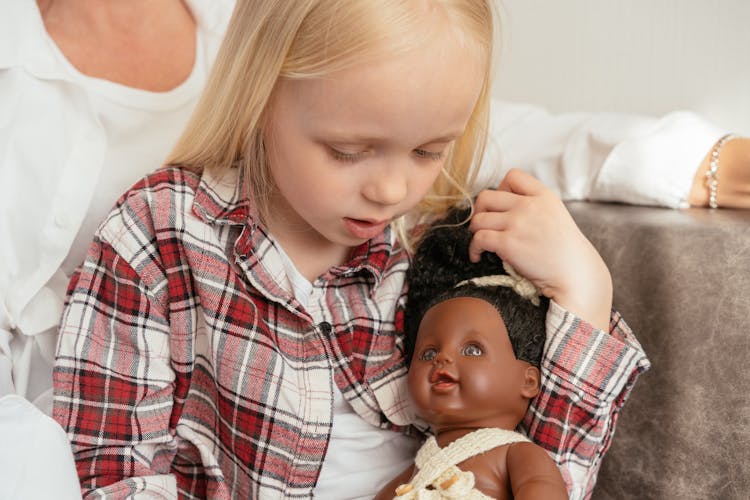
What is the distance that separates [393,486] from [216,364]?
25cm

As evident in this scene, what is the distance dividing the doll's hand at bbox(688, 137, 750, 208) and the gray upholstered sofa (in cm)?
4

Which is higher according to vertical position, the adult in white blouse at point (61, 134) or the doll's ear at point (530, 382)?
the adult in white blouse at point (61, 134)

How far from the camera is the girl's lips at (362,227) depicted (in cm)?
94

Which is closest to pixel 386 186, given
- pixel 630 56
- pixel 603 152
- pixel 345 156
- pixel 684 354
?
pixel 345 156

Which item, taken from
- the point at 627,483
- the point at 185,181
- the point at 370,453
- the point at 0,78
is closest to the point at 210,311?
the point at 185,181

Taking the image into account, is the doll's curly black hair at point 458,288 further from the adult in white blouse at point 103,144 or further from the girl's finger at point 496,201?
the adult in white blouse at point 103,144

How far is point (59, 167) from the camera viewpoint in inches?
45.0

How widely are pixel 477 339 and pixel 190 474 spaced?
40 centimetres

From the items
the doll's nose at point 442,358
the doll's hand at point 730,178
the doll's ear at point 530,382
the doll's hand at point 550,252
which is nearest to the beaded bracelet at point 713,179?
the doll's hand at point 730,178

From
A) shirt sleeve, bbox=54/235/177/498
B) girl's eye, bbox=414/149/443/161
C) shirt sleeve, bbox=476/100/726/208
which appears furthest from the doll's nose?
shirt sleeve, bbox=476/100/726/208

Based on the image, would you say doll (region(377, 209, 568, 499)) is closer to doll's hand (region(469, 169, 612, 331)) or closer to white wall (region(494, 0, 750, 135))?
doll's hand (region(469, 169, 612, 331))

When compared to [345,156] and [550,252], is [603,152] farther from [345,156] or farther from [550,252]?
[345,156]

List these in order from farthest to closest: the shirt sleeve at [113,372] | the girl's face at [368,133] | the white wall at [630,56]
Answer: the white wall at [630,56], the shirt sleeve at [113,372], the girl's face at [368,133]

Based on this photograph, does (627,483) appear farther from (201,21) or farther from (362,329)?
(201,21)
